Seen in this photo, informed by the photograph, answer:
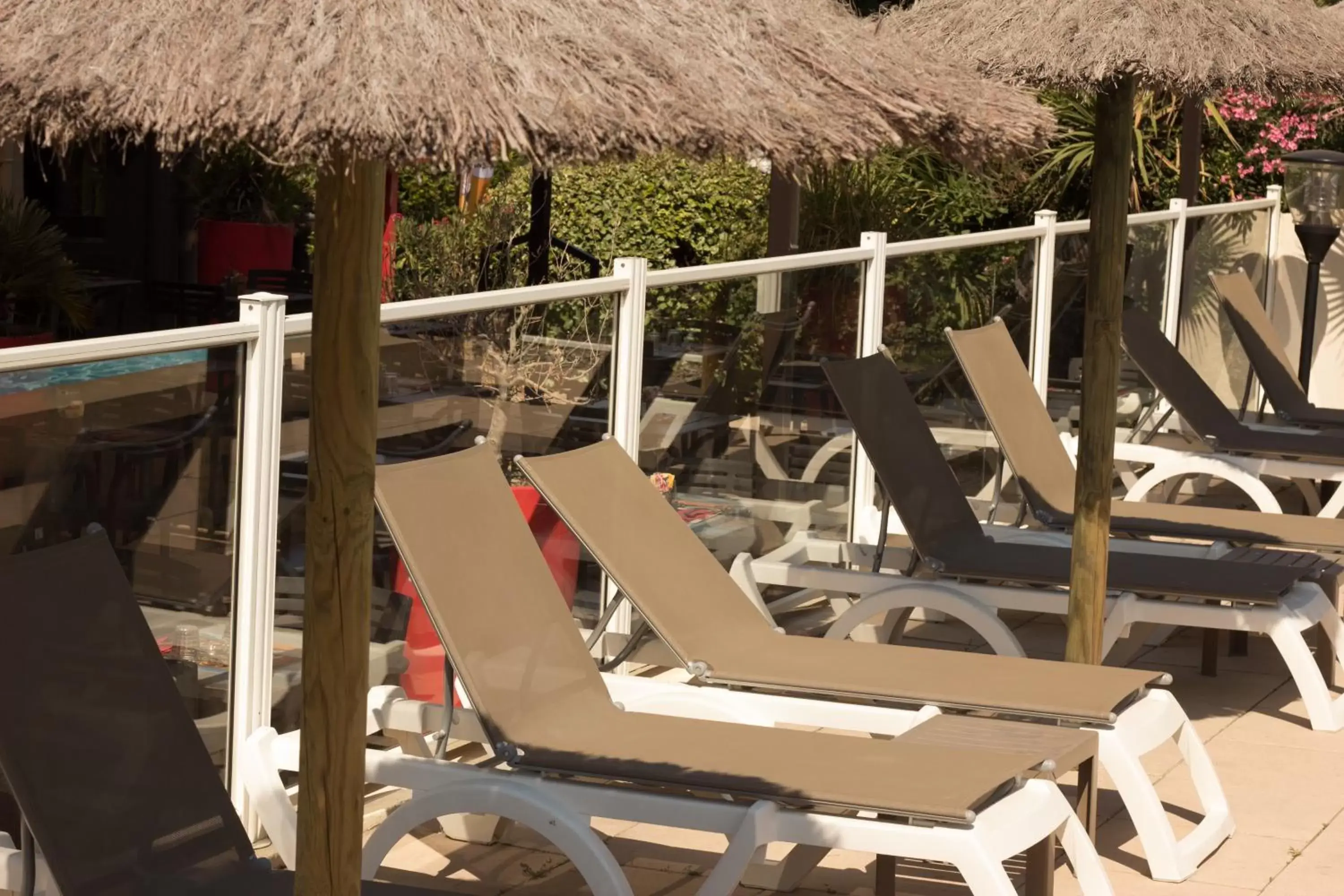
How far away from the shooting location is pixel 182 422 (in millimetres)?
3982

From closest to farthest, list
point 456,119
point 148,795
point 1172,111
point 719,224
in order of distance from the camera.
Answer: point 456,119 → point 148,795 → point 1172,111 → point 719,224

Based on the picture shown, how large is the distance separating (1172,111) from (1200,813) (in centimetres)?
964

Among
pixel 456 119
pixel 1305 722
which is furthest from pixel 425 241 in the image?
pixel 456 119

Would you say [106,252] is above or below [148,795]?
above

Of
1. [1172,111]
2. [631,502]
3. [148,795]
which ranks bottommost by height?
[148,795]

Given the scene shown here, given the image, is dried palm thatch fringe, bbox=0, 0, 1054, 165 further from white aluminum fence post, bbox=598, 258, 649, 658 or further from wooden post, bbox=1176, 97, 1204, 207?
wooden post, bbox=1176, 97, 1204, 207

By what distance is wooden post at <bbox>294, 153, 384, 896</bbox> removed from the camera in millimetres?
2514

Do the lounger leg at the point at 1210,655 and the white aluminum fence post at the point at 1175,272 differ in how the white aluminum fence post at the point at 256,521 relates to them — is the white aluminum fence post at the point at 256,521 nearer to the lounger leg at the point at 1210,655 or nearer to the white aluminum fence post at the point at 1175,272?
the lounger leg at the point at 1210,655

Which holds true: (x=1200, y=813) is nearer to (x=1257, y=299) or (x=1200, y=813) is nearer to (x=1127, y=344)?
(x=1127, y=344)

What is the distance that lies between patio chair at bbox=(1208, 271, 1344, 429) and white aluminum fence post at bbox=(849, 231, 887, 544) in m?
2.80

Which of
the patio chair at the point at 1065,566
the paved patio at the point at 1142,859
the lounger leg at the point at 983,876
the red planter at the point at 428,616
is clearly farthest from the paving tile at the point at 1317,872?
the red planter at the point at 428,616

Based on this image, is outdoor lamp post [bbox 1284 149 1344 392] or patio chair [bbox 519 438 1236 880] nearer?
patio chair [bbox 519 438 1236 880]

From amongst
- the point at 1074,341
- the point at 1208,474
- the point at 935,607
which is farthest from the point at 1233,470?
the point at 935,607

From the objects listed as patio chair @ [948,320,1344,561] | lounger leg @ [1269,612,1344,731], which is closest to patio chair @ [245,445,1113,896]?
lounger leg @ [1269,612,1344,731]
